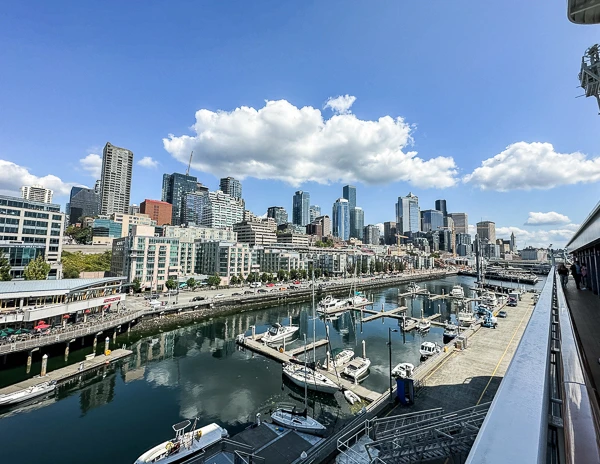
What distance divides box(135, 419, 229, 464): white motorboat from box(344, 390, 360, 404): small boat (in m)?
9.00

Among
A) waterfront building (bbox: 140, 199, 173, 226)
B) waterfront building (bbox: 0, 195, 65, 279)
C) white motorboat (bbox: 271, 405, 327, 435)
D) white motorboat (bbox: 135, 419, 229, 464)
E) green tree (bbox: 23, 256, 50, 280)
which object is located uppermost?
waterfront building (bbox: 140, 199, 173, 226)

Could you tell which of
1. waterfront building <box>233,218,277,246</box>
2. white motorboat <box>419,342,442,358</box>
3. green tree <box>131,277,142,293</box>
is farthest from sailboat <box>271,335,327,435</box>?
waterfront building <box>233,218,277,246</box>

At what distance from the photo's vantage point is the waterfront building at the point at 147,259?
62.2 meters

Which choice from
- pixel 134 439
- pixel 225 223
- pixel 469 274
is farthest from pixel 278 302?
pixel 469 274

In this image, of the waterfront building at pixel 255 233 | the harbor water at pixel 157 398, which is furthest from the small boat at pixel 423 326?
the waterfront building at pixel 255 233

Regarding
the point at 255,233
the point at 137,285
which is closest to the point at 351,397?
the point at 137,285

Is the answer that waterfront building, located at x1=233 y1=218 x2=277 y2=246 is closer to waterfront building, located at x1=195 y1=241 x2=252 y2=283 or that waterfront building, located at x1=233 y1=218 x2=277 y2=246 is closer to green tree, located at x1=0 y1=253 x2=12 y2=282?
waterfront building, located at x1=195 y1=241 x2=252 y2=283

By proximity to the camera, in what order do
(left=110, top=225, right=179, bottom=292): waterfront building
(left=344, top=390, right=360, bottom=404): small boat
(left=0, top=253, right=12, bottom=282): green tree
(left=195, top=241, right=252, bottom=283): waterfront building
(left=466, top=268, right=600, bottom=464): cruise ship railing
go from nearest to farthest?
(left=466, top=268, right=600, bottom=464): cruise ship railing
(left=344, top=390, right=360, bottom=404): small boat
(left=0, top=253, right=12, bottom=282): green tree
(left=110, top=225, right=179, bottom=292): waterfront building
(left=195, top=241, right=252, bottom=283): waterfront building

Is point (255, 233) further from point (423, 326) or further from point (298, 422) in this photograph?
point (298, 422)

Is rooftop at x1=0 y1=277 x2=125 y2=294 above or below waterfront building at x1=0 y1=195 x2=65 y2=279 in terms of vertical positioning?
Result: below

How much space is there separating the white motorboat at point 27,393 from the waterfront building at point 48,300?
12.6 metres

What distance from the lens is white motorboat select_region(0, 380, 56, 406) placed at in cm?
2109

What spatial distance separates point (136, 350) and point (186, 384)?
38.8 ft

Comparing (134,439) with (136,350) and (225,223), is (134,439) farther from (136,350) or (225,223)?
(225,223)
